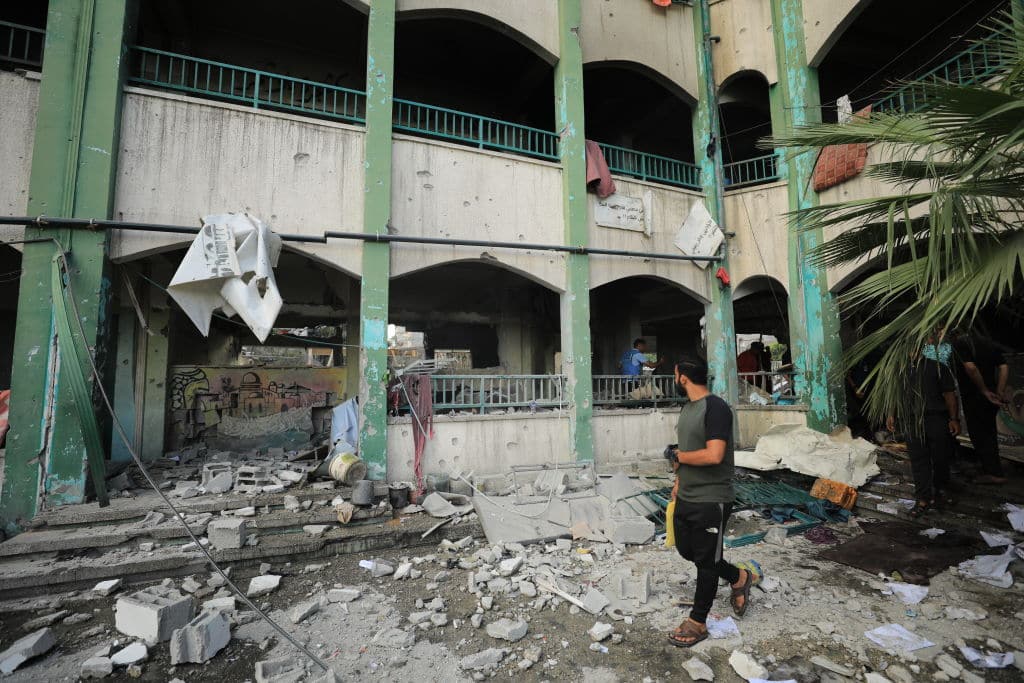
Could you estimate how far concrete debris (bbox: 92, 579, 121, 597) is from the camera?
3914mm

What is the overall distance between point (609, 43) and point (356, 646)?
9.95 metres

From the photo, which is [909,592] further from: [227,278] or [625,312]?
[625,312]

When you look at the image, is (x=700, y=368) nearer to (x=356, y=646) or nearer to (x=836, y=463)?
(x=356, y=646)

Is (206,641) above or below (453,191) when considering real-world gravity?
below

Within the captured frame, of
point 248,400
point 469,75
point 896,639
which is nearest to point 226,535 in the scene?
point 248,400

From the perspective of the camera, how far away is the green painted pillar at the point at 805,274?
7.92m

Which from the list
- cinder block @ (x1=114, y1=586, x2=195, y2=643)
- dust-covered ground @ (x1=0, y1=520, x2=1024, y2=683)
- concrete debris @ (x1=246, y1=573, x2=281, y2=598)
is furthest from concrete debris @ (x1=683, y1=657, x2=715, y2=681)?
cinder block @ (x1=114, y1=586, x2=195, y2=643)

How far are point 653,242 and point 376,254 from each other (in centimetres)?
518

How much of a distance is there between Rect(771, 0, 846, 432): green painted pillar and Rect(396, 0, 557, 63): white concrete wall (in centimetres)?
432

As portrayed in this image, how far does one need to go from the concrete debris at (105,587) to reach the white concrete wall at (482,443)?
300cm

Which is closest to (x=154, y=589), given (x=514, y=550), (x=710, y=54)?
(x=514, y=550)

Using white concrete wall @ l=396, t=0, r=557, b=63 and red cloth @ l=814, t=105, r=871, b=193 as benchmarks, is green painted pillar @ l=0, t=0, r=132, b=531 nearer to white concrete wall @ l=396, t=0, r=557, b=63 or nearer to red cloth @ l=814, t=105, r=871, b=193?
white concrete wall @ l=396, t=0, r=557, b=63

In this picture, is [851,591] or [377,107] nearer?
[851,591]

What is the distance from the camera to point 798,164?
27.5 feet
